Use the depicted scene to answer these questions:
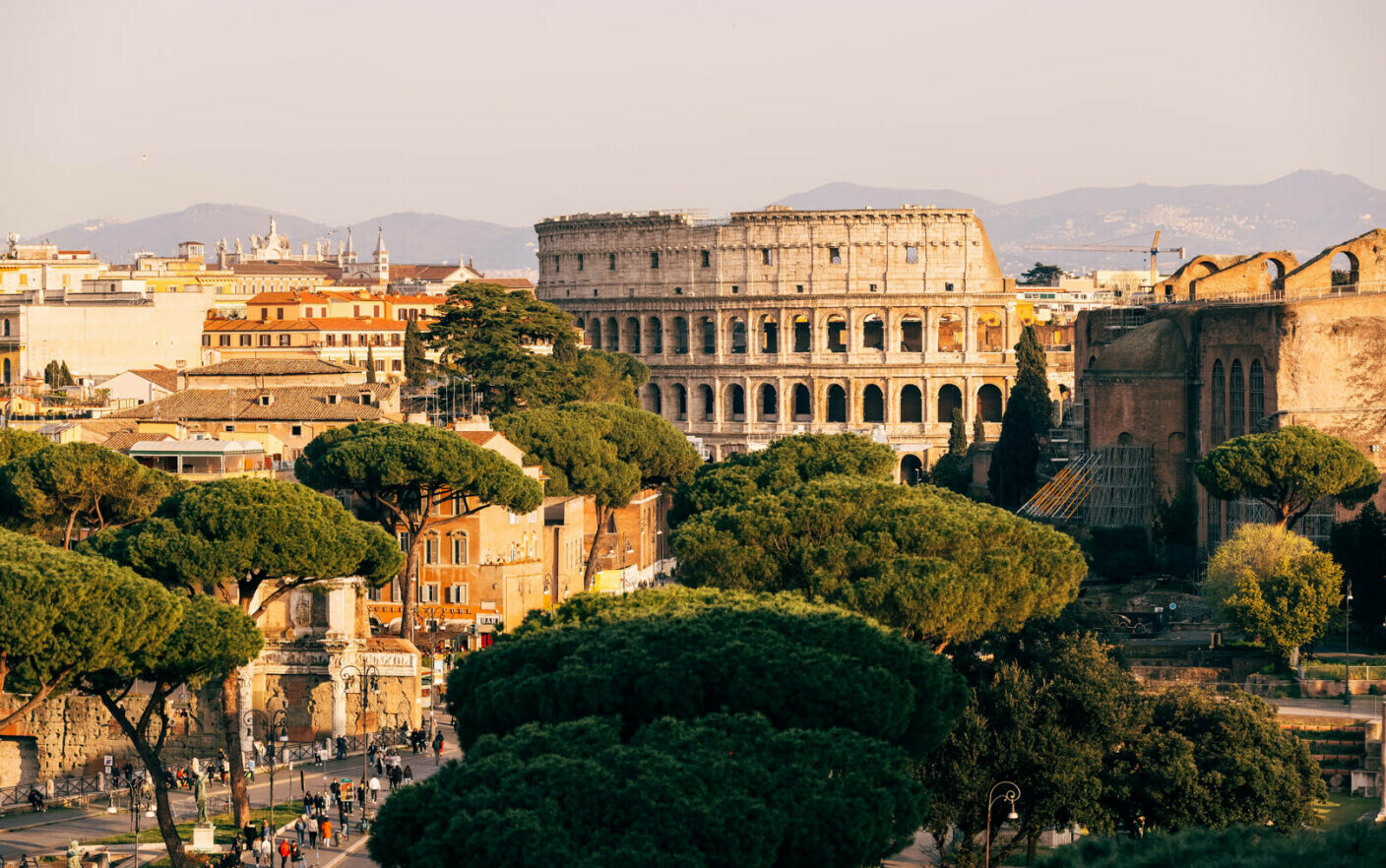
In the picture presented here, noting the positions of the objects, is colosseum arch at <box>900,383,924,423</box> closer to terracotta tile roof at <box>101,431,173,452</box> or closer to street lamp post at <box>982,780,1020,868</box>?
terracotta tile roof at <box>101,431,173,452</box>

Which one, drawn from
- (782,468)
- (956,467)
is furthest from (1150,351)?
(956,467)

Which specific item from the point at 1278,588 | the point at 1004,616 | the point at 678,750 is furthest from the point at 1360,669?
the point at 678,750

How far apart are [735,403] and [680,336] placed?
5.06 metres

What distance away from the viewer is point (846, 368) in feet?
382

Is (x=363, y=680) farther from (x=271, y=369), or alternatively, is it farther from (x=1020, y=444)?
(x=1020, y=444)

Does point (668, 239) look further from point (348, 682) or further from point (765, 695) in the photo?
point (765, 695)

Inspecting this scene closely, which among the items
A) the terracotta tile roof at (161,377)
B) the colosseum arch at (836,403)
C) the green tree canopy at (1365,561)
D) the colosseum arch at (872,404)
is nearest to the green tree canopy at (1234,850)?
the green tree canopy at (1365,561)

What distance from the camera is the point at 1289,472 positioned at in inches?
Result: 2272

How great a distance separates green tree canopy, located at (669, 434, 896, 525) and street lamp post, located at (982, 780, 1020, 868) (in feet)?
85.4

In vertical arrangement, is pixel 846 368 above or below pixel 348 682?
above

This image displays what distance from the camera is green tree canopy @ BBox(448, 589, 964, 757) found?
29.5 meters

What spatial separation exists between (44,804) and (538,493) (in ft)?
68.3

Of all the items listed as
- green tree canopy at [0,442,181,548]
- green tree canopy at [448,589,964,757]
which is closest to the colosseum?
green tree canopy at [0,442,181,548]

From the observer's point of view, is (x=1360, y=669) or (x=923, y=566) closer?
(x=923, y=566)
